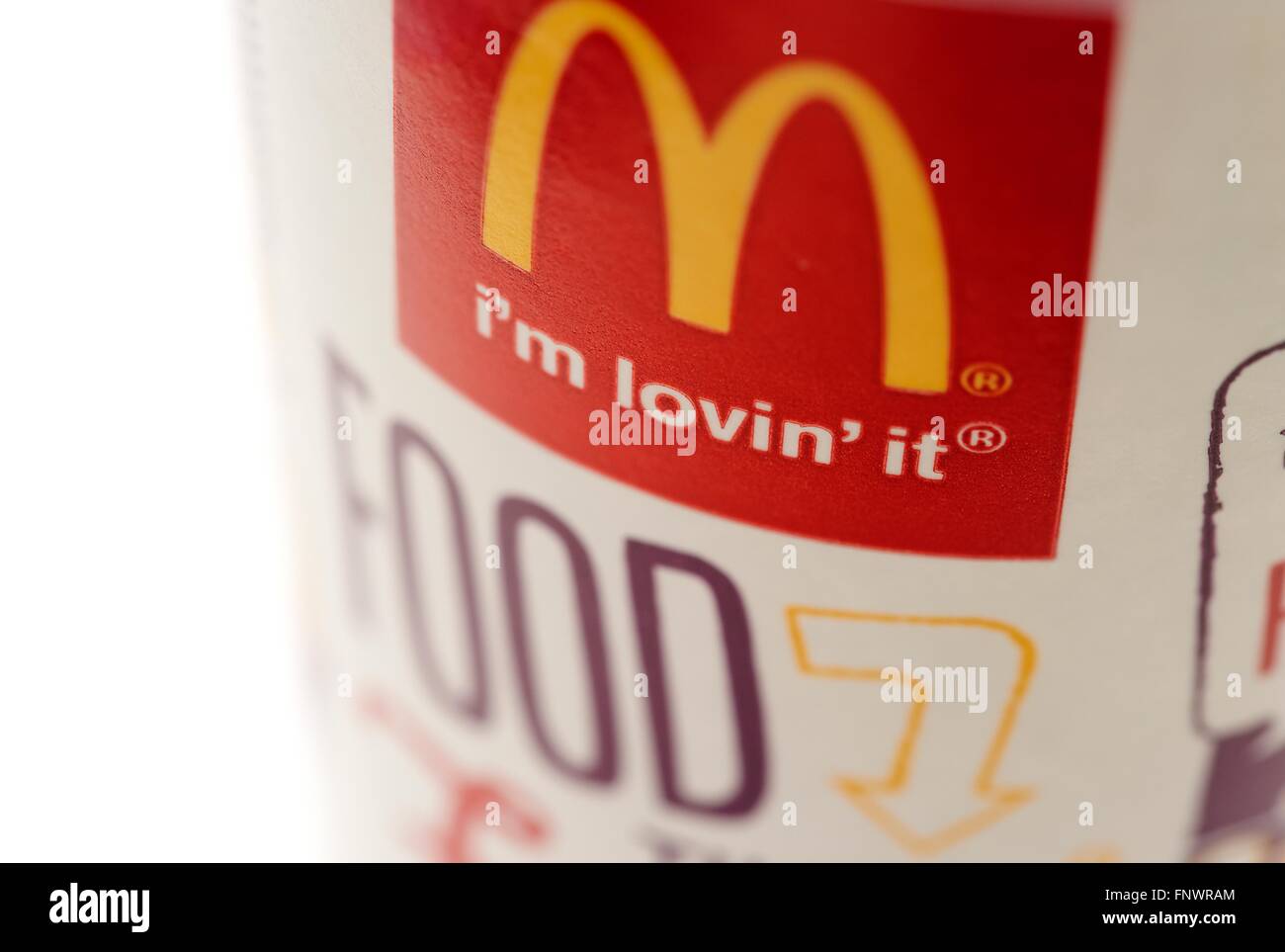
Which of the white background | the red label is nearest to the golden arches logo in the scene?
the red label

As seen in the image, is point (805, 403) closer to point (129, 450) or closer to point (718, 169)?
point (718, 169)

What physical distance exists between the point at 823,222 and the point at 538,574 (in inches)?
7.0

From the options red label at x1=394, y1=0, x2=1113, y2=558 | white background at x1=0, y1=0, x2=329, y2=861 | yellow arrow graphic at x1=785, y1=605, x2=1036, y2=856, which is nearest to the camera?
red label at x1=394, y1=0, x2=1113, y2=558

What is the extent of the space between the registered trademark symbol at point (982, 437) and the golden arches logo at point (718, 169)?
0.7 inches

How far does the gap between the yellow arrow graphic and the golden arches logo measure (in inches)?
3.8

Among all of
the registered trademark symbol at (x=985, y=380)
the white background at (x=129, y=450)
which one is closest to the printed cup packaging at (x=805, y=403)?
the registered trademark symbol at (x=985, y=380)

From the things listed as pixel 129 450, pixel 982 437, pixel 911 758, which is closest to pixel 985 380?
pixel 982 437

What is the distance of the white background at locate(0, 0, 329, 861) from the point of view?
92 cm

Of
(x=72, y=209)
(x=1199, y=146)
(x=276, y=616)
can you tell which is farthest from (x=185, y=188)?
(x=1199, y=146)

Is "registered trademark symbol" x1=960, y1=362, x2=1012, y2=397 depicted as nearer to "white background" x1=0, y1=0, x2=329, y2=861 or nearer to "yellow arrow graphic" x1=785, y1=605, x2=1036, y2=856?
"yellow arrow graphic" x1=785, y1=605, x2=1036, y2=856

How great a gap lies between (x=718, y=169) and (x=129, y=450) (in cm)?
67

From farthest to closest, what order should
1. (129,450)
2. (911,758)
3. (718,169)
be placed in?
(129,450)
(911,758)
(718,169)

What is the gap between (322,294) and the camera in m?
0.53

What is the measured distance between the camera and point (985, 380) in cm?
43
